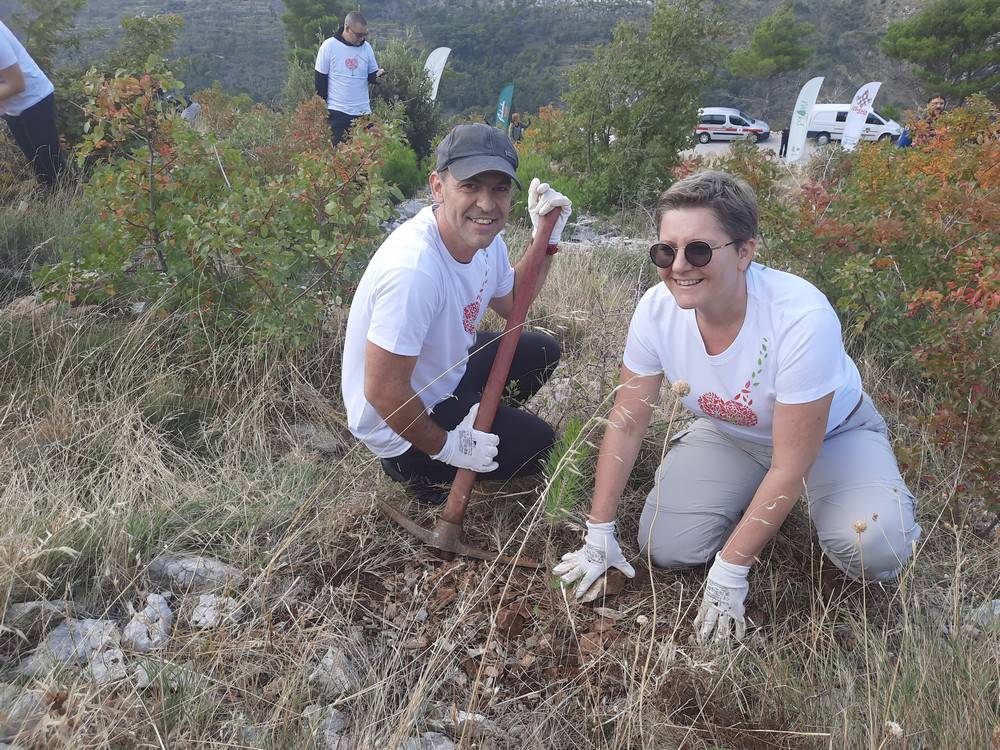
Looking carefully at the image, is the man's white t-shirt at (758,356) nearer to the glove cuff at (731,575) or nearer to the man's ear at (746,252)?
the man's ear at (746,252)


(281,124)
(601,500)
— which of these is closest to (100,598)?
(601,500)

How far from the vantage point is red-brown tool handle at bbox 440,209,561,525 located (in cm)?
248

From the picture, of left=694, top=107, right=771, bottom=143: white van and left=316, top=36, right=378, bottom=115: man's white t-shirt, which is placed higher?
left=316, top=36, right=378, bottom=115: man's white t-shirt

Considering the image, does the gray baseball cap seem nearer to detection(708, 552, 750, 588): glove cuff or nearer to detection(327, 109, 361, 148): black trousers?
detection(708, 552, 750, 588): glove cuff

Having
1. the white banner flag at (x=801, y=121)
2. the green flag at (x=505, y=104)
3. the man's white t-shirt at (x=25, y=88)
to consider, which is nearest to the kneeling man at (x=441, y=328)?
the man's white t-shirt at (x=25, y=88)

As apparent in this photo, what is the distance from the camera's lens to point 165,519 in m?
2.36

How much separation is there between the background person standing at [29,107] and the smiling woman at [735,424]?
14.3 feet

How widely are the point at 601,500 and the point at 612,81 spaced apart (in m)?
5.73

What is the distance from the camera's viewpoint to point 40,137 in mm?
5000

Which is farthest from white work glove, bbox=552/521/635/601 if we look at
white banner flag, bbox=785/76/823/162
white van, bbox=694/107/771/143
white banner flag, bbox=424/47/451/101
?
white van, bbox=694/107/771/143

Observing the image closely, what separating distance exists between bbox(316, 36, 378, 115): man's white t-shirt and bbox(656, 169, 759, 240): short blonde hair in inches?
249

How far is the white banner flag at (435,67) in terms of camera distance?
36.3 ft

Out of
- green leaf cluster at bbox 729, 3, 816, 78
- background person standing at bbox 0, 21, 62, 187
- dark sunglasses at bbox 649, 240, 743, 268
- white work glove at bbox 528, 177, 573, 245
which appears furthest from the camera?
green leaf cluster at bbox 729, 3, 816, 78

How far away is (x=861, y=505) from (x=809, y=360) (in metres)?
0.58
